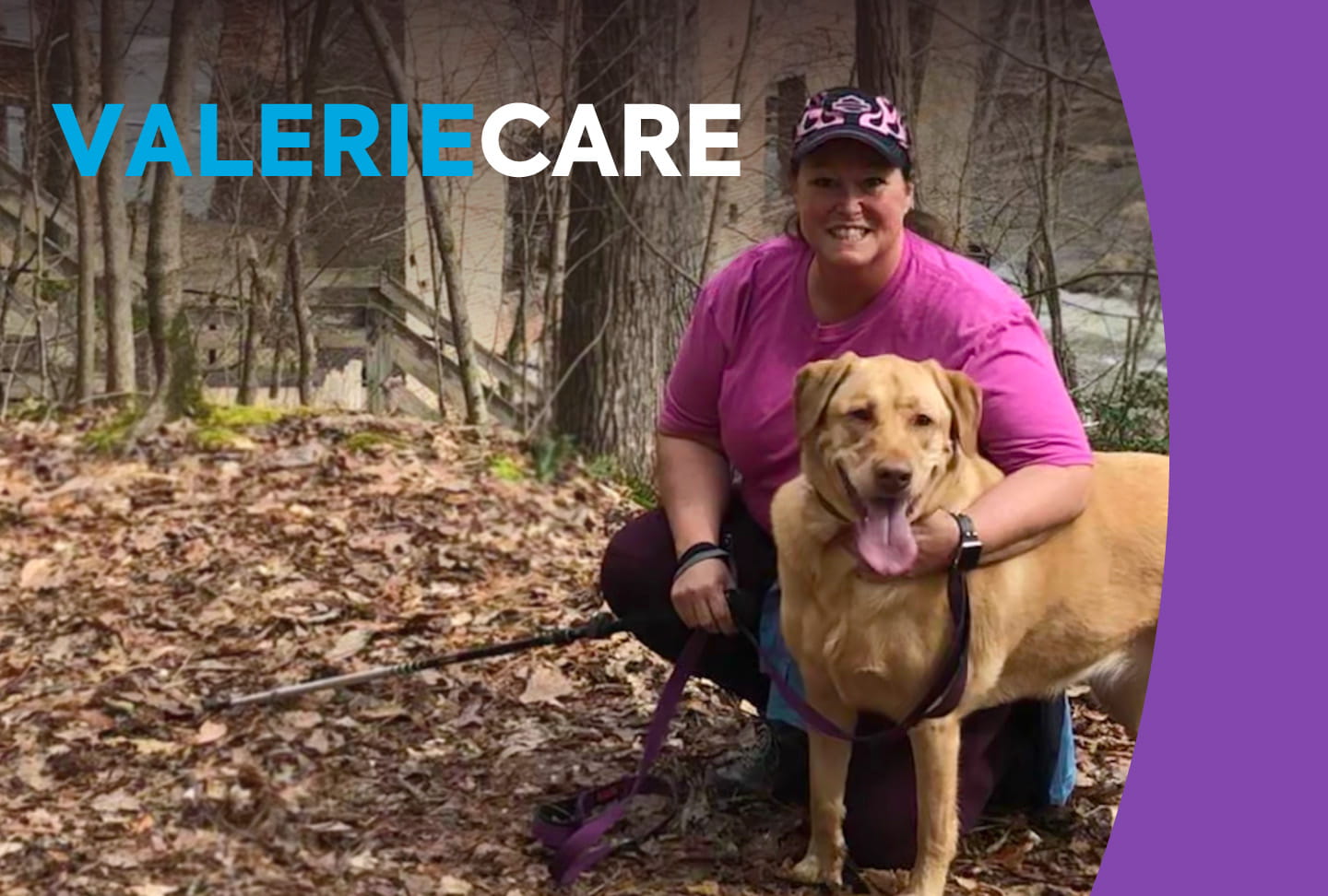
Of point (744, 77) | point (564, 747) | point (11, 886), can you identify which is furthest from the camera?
point (564, 747)

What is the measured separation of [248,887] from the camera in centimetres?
282

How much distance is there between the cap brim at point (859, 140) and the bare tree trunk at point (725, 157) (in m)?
0.59

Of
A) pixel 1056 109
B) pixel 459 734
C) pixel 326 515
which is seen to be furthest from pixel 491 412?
pixel 1056 109

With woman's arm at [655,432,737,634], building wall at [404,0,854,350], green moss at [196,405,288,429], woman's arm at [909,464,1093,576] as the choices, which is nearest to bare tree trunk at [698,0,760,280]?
building wall at [404,0,854,350]

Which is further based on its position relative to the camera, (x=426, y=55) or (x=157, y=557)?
(x=157, y=557)

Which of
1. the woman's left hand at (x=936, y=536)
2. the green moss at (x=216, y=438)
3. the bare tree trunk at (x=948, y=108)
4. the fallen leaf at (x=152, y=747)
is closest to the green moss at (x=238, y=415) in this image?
the green moss at (x=216, y=438)

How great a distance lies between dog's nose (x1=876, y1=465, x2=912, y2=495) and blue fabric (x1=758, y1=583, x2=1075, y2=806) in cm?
62

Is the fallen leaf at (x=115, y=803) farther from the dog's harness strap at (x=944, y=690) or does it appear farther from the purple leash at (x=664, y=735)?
the dog's harness strap at (x=944, y=690)

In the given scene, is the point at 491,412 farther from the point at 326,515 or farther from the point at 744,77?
the point at 744,77

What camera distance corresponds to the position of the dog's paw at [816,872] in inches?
109

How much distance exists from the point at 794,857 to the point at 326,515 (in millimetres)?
1544

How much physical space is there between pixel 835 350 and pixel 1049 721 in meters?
0.95

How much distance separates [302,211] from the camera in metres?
3.30

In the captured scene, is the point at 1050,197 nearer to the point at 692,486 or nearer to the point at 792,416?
the point at 792,416
